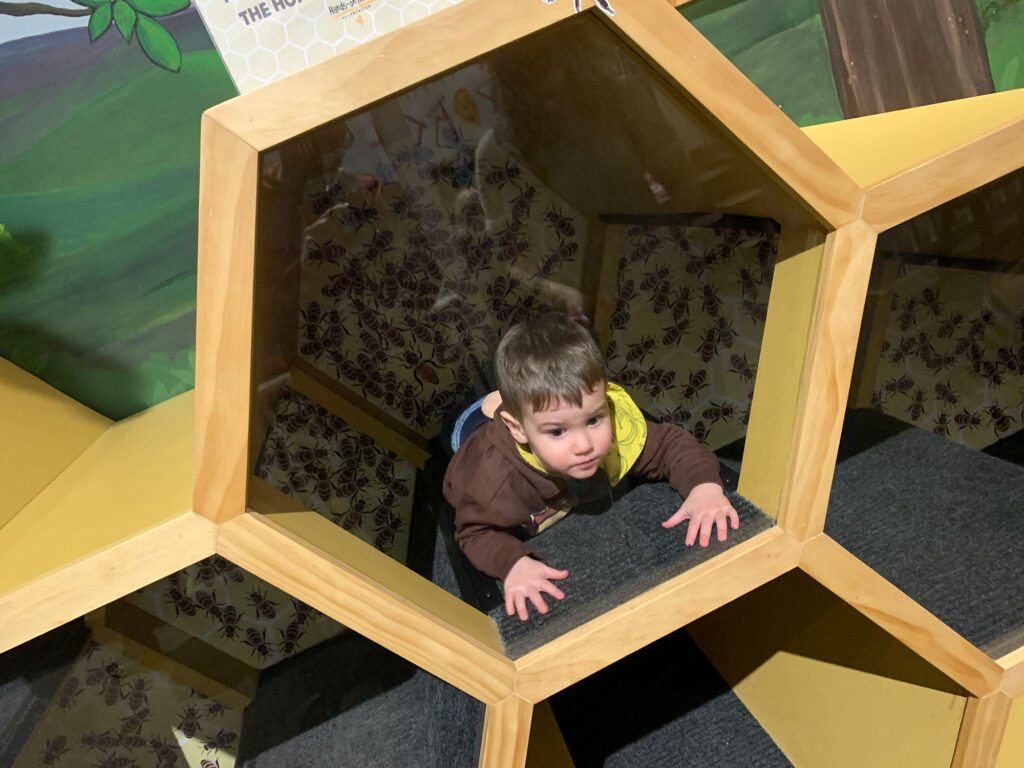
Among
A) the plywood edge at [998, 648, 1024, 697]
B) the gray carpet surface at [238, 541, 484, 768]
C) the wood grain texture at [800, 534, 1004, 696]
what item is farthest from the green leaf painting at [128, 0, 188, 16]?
the plywood edge at [998, 648, 1024, 697]

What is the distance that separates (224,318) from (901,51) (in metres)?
1.11

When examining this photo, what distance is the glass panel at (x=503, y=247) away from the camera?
56 centimetres

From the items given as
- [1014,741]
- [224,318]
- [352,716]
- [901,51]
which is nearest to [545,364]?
[224,318]

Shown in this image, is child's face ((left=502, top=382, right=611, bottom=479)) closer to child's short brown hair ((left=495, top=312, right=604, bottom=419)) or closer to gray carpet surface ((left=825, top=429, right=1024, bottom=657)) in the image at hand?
child's short brown hair ((left=495, top=312, right=604, bottom=419))

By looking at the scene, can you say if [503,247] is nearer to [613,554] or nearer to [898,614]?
[613,554]

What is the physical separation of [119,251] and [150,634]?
19.3 inches

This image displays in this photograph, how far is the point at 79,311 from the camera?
883mm

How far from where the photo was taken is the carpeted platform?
3.09 ft

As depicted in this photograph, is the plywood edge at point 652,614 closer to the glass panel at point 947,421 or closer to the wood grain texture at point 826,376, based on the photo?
the wood grain texture at point 826,376

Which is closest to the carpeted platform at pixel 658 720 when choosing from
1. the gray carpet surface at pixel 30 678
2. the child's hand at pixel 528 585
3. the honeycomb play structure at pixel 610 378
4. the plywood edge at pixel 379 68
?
the honeycomb play structure at pixel 610 378

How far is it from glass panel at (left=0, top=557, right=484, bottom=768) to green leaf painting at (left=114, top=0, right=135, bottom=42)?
2.11ft

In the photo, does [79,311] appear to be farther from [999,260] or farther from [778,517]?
[999,260]

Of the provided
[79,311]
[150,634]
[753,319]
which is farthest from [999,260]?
[79,311]

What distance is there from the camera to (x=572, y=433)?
71 cm
